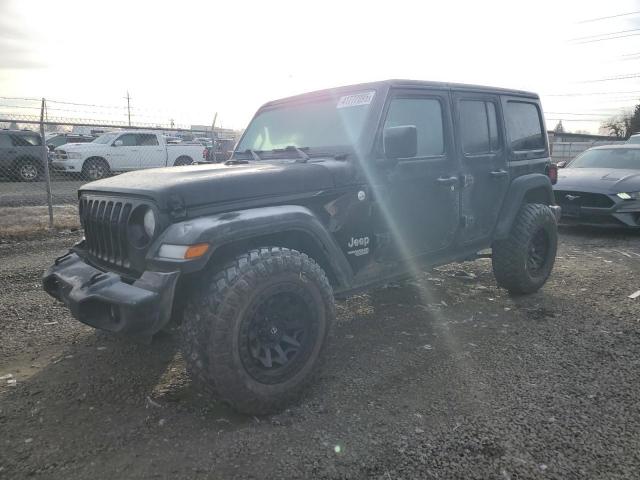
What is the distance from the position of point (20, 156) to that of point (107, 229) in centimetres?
1326

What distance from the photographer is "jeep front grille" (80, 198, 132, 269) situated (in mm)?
2684

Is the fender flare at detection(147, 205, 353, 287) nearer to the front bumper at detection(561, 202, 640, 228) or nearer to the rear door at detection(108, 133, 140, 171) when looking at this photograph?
the front bumper at detection(561, 202, 640, 228)

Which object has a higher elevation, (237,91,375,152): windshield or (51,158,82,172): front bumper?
(237,91,375,152): windshield

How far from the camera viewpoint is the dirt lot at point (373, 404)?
222 cm

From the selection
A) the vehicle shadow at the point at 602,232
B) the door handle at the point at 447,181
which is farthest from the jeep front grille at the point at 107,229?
the vehicle shadow at the point at 602,232

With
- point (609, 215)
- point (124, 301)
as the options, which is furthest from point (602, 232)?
point (124, 301)

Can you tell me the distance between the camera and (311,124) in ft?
12.0

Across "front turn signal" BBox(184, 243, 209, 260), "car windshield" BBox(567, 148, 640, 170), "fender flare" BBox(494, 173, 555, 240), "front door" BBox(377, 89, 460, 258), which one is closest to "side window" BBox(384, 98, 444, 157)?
"front door" BBox(377, 89, 460, 258)

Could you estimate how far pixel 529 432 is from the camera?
2.45 meters

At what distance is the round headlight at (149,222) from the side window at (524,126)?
135 inches

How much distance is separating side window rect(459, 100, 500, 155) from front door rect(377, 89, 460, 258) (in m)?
0.23

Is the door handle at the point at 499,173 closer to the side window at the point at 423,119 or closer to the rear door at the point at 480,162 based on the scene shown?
the rear door at the point at 480,162

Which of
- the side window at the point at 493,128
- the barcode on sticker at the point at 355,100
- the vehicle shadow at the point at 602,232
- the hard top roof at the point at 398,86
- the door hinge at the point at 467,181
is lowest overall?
the vehicle shadow at the point at 602,232

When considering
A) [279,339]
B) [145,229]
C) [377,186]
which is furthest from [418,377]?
[145,229]
